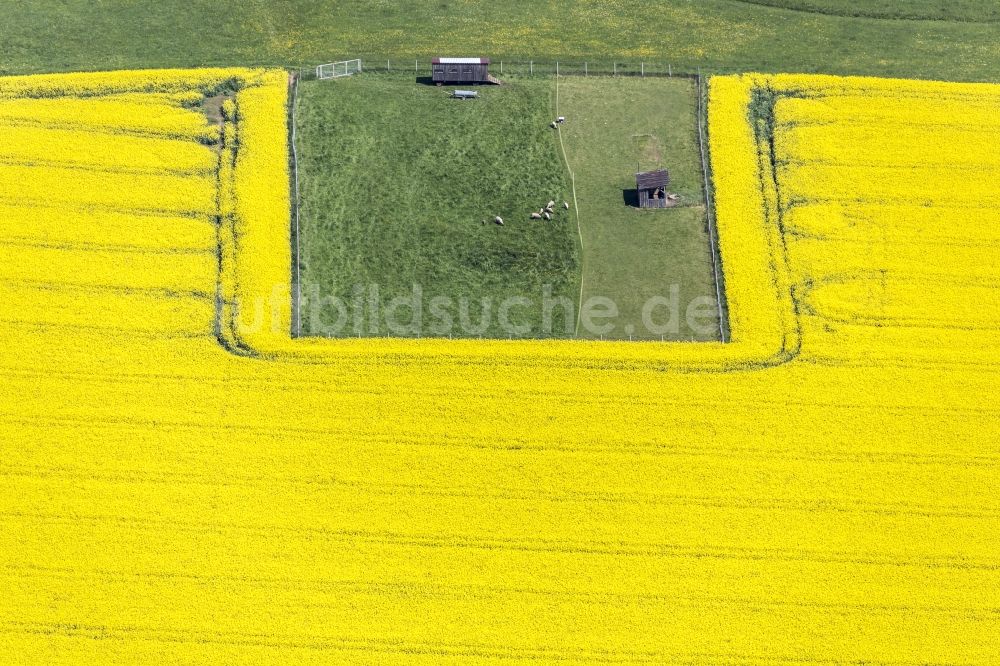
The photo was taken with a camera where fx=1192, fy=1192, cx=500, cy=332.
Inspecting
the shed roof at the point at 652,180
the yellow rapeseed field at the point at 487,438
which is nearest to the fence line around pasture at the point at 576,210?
the yellow rapeseed field at the point at 487,438

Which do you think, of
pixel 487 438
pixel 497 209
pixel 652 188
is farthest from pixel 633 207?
pixel 487 438

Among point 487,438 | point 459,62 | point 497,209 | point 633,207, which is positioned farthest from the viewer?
point 459,62

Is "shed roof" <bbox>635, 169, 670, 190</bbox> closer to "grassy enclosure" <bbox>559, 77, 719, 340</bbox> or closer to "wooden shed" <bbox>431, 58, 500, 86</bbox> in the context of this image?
"grassy enclosure" <bbox>559, 77, 719, 340</bbox>

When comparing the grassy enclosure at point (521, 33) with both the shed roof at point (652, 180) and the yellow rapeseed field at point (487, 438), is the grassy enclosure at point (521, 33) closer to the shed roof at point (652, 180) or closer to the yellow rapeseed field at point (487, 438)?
the yellow rapeseed field at point (487, 438)

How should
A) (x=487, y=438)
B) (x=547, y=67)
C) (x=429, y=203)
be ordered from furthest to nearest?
1. (x=547, y=67)
2. (x=429, y=203)
3. (x=487, y=438)

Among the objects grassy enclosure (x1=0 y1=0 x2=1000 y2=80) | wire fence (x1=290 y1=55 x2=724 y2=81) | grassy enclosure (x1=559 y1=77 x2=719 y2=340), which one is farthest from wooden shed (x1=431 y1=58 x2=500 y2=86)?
grassy enclosure (x1=559 y1=77 x2=719 y2=340)

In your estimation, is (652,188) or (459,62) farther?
(459,62)

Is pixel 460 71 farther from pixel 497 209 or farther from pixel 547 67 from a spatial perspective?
pixel 497 209
